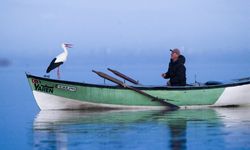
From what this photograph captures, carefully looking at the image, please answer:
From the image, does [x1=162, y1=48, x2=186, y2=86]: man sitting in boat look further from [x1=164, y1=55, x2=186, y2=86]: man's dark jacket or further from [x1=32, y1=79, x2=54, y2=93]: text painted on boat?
[x1=32, y1=79, x2=54, y2=93]: text painted on boat

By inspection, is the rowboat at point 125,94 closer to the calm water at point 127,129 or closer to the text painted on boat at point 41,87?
the text painted on boat at point 41,87

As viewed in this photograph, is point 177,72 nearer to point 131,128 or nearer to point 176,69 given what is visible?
point 176,69

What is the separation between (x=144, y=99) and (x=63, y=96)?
2.28 metres

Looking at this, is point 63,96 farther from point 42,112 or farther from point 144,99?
point 144,99

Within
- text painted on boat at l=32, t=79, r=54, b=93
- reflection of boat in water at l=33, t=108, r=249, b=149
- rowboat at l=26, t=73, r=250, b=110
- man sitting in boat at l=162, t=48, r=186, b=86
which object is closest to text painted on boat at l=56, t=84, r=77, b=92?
rowboat at l=26, t=73, r=250, b=110

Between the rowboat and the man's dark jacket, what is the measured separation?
375 millimetres

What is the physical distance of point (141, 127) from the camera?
15.2m

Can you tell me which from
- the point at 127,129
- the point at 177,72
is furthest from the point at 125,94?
the point at 127,129

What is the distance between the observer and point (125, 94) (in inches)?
758

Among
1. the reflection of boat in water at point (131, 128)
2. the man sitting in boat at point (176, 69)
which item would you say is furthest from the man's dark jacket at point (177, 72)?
the reflection of boat in water at point (131, 128)

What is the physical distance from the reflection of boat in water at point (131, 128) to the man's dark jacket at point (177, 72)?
2.75 feet

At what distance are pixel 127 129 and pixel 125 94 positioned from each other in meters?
4.50

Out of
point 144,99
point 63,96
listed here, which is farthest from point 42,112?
point 144,99

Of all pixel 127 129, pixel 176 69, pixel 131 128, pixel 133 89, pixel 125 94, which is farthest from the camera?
pixel 125 94
